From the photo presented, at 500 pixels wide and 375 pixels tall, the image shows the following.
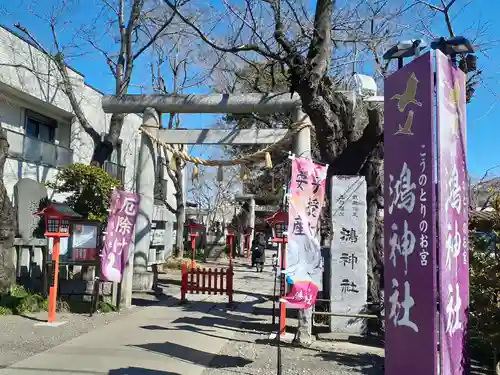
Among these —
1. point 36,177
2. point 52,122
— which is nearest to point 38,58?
point 52,122

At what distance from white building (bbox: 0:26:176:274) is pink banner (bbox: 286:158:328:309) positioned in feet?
35.3

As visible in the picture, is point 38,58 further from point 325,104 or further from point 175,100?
point 325,104

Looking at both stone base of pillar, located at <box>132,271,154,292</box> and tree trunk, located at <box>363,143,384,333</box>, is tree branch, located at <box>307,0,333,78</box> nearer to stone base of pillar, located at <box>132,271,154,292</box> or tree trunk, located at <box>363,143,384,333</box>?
tree trunk, located at <box>363,143,384,333</box>

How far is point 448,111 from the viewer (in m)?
4.30

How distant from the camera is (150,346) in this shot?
8.41 m

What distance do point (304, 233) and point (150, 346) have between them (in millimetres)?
3328

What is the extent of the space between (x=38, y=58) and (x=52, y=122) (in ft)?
8.31

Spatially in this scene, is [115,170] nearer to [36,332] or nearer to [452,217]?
[36,332]

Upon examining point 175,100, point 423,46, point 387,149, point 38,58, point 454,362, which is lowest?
point 454,362

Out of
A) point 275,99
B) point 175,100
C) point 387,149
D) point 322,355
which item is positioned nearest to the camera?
point 387,149

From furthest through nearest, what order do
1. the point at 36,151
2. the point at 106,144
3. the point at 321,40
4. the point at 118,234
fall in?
1. the point at 36,151
2. the point at 106,144
3. the point at 118,234
4. the point at 321,40

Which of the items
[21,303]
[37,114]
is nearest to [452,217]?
[21,303]

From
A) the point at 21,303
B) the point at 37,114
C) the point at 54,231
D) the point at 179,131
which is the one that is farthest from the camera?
the point at 37,114

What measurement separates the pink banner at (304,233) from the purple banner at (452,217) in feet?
9.65
